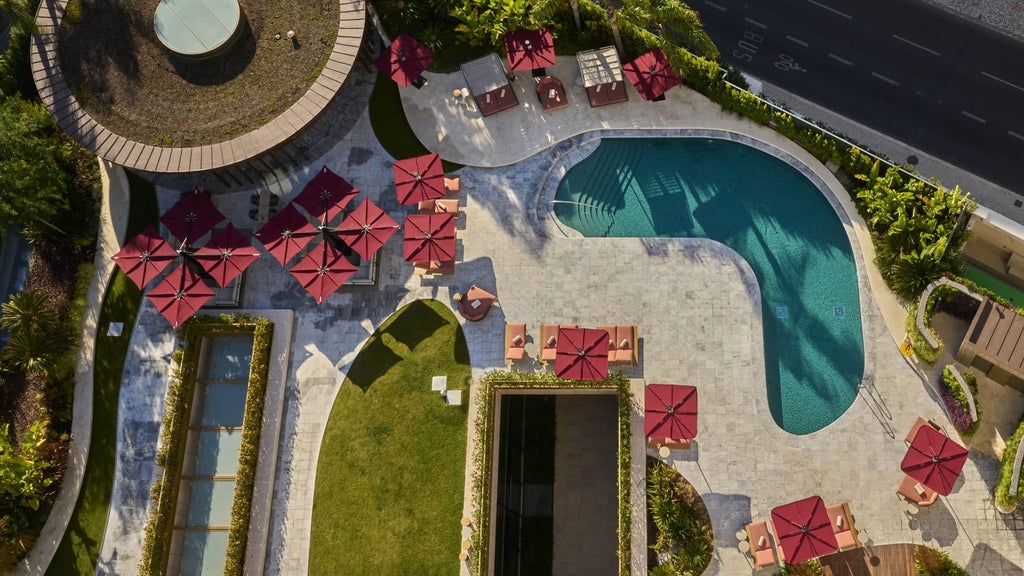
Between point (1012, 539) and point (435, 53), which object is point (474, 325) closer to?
point (435, 53)

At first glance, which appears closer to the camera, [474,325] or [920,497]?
[920,497]

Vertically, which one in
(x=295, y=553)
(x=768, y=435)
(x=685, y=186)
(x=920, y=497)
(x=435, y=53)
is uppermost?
(x=435, y=53)

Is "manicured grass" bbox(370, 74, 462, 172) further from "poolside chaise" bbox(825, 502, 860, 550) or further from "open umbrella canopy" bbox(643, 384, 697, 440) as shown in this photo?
"poolside chaise" bbox(825, 502, 860, 550)

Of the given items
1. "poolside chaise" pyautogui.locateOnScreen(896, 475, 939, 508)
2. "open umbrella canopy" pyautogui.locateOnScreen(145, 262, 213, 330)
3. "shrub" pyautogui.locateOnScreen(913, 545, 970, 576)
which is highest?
"open umbrella canopy" pyautogui.locateOnScreen(145, 262, 213, 330)

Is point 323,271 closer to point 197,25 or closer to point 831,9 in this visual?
point 197,25

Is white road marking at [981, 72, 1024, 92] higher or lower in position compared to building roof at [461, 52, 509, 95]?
higher

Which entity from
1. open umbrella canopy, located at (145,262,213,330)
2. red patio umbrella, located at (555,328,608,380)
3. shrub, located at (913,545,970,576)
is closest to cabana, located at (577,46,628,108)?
red patio umbrella, located at (555,328,608,380)

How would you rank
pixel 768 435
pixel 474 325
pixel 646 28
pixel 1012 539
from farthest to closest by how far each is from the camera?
pixel 646 28 < pixel 474 325 < pixel 768 435 < pixel 1012 539

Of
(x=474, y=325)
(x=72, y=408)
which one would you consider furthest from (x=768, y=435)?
(x=72, y=408)
